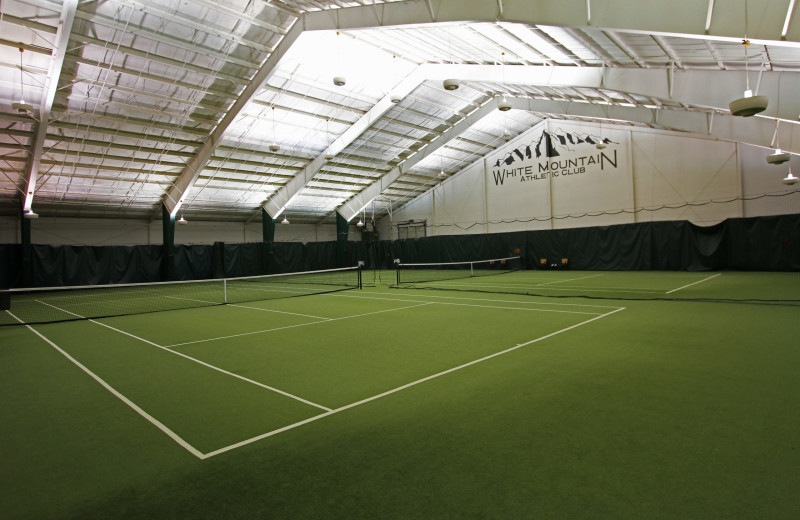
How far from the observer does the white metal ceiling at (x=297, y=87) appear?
37.9 ft

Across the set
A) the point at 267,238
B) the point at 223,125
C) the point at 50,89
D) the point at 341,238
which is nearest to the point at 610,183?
the point at 341,238

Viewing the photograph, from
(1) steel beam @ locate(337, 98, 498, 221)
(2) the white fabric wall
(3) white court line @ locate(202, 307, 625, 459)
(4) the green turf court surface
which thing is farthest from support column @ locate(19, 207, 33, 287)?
(3) white court line @ locate(202, 307, 625, 459)

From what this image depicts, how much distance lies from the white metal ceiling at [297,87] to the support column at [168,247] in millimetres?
1213

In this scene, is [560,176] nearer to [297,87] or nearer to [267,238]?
[297,87]

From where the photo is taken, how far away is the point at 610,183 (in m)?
24.7

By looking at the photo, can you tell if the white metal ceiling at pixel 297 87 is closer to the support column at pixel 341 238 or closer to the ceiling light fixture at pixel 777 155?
the ceiling light fixture at pixel 777 155

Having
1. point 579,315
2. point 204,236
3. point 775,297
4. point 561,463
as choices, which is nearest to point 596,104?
point 775,297

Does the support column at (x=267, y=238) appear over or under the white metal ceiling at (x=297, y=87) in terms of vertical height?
under

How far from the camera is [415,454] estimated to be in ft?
10.1

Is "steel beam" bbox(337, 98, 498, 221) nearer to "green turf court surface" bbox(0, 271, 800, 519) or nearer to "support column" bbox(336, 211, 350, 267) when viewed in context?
"support column" bbox(336, 211, 350, 267)

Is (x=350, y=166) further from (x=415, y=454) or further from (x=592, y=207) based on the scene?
(x=415, y=454)

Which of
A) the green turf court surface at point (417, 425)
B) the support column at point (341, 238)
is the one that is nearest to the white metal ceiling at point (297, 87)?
the support column at point (341, 238)

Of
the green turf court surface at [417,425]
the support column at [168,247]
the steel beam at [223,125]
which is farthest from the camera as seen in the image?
the support column at [168,247]

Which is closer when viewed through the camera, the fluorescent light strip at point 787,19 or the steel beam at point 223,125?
the fluorescent light strip at point 787,19
